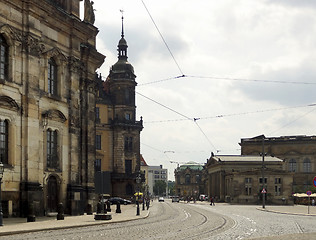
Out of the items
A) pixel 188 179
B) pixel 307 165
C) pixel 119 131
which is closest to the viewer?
pixel 119 131

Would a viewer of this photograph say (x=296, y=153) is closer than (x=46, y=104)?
No

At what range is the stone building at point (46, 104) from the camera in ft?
99.3

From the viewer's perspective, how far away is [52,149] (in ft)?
115

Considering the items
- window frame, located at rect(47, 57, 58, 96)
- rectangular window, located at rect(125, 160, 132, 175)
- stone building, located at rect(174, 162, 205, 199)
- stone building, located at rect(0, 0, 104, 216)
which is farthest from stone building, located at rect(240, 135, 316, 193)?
window frame, located at rect(47, 57, 58, 96)

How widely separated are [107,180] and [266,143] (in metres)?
95.2

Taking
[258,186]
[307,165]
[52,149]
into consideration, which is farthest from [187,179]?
[52,149]

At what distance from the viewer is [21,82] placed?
31156 millimetres

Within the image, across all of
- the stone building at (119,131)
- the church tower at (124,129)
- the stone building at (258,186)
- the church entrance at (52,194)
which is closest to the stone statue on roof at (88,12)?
the church entrance at (52,194)

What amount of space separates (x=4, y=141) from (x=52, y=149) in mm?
5304

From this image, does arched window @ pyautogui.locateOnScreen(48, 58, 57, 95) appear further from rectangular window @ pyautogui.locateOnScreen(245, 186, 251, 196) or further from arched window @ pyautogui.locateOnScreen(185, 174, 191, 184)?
arched window @ pyautogui.locateOnScreen(185, 174, 191, 184)

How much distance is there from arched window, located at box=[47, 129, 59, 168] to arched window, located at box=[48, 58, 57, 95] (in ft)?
9.27

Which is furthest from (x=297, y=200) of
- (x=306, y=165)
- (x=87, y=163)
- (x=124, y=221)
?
(x=124, y=221)

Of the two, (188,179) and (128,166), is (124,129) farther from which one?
(188,179)

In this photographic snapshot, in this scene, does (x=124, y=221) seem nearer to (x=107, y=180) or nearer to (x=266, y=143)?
(x=107, y=180)
